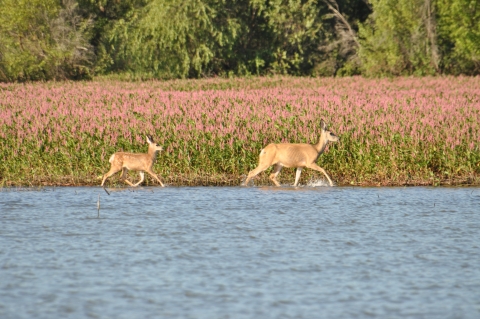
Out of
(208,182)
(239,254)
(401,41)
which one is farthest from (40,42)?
(239,254)

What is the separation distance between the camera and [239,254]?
11703mm

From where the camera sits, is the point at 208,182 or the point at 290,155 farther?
the point at 208,182

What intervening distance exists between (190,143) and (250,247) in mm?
9102

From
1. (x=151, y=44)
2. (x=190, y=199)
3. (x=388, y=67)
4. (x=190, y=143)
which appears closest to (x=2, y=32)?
(x=151, y=44)

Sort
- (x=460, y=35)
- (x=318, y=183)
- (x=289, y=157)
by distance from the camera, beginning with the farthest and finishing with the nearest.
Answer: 1. (x=460, y=35)
2. (x=318, y=183)
3. (x=289, y=157)

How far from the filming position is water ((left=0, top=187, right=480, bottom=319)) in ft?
30.3

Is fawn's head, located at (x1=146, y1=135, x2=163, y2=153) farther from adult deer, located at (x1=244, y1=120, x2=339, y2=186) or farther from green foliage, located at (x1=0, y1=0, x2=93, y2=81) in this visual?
green foliage, located at (x1=0, y1=0, x2=93, y2=81)

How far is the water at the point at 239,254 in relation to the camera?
924 cm

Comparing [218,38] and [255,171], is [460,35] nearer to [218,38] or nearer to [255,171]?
[218,38]

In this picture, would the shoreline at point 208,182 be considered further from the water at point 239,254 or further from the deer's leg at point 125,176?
the water at point 239,254

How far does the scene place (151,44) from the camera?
53.1m

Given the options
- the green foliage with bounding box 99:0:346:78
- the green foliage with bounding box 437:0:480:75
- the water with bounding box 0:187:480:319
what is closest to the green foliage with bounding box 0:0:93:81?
the green foliage with bounding box 99:0:346:78

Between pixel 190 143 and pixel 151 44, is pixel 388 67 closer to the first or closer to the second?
pixel 151 44

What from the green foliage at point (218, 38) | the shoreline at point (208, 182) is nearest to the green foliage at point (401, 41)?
the green foliage at point (218, 38)
